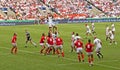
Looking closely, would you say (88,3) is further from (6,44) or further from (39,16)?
(6,44)

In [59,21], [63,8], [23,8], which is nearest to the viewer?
[59,21]

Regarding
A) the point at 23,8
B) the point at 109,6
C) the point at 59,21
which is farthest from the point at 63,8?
the point at 109,6

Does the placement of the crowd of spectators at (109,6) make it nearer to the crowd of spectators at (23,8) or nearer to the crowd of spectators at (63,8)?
the crowd of spectators at (63,8)

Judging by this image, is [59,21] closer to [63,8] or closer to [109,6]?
[63,8]

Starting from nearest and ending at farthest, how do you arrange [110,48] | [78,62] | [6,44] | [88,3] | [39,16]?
[78,62]
[110,48]
[6,44]
[39,16]
[88,3]

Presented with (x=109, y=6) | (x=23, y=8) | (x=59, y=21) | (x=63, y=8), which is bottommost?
(x=59, y=21)

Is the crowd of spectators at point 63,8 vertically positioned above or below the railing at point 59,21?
above

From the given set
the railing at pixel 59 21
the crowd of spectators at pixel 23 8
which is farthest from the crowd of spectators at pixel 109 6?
the crowd of spectators at pixel 23 8

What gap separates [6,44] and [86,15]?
49.3m

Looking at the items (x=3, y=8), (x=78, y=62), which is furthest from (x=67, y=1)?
(x=78, y=62)

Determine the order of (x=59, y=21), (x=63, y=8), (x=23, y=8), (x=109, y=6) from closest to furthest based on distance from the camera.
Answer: (x=59, y=21) → (x=23, y=8) → (x=63, y=8) → (x=109, y=6)

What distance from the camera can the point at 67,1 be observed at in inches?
3812

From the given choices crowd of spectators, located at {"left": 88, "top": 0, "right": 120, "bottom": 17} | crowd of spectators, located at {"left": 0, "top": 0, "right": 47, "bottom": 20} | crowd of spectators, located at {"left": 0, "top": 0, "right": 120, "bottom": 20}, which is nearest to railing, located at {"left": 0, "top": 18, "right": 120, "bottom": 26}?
crowd of spectators, located at {"left": 0, "top": 0, "right": 120, "bottom": 20}

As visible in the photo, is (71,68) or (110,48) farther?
(110,48)
